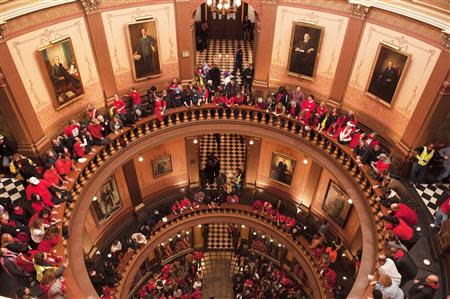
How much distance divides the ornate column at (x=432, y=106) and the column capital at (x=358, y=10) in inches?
98.5

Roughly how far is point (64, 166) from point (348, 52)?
9.54m

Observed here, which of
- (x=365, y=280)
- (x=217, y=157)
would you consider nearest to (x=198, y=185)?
(x=217, y=157)

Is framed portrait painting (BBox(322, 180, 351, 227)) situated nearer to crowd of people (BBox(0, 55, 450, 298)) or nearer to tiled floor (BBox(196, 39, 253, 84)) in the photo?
crowd of people (BBox(0, 55, 450, 298))

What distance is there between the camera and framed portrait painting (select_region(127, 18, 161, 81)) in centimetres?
1255

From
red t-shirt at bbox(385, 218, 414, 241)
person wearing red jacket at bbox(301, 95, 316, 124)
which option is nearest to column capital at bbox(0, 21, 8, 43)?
person wearing red jacket at bbox(301, 95, 316, 124)

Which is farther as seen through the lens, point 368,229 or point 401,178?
point 401,178

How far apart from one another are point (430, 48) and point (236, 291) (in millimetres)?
12601

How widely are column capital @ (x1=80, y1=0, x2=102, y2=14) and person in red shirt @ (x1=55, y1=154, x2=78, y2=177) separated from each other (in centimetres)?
457

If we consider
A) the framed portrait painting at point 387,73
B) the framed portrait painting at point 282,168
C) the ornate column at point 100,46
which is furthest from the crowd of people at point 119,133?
the framed portrait painting at point 282,168

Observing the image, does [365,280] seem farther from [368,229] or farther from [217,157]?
[217,157]

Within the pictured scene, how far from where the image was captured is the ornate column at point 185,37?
1287 cm

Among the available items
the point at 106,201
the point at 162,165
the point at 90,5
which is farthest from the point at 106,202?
the point at 90,5

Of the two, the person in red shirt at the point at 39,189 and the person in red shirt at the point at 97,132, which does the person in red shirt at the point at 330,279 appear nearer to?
the person in red shirt at the point at 97,132

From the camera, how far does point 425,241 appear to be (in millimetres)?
9469
